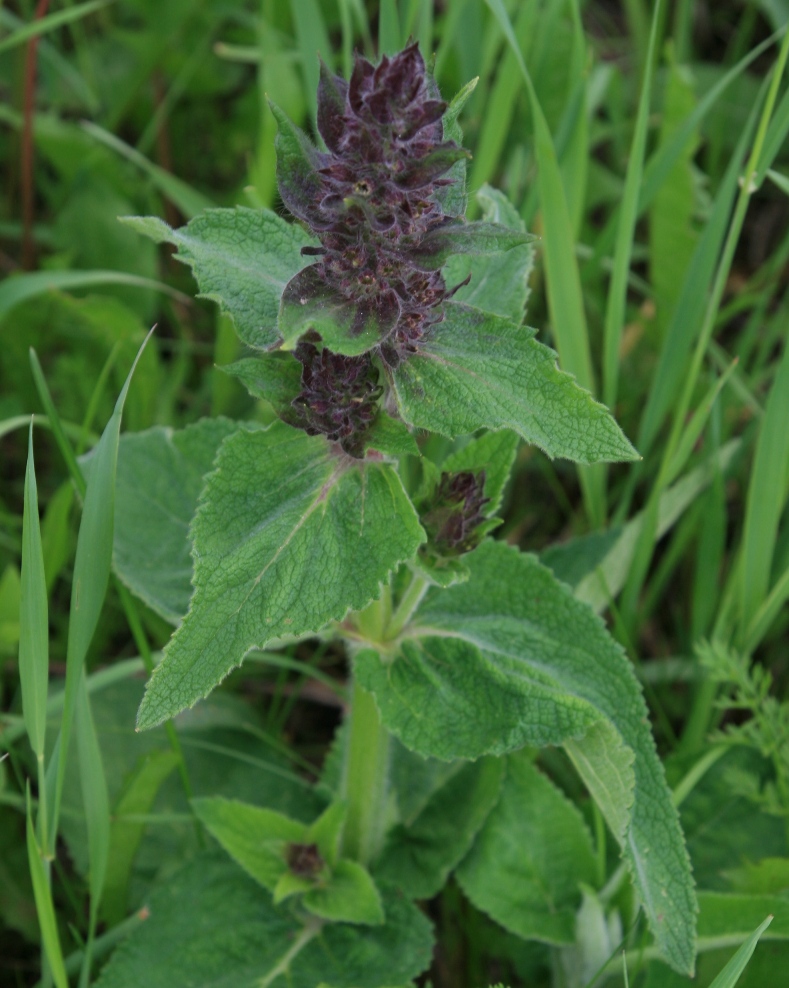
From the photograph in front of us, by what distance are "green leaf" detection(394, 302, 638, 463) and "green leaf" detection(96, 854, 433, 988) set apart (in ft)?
4.21

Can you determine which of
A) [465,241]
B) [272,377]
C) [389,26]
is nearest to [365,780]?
[272,377]

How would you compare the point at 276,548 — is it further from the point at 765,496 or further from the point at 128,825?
the point at 765,496

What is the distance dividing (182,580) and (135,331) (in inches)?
52.3

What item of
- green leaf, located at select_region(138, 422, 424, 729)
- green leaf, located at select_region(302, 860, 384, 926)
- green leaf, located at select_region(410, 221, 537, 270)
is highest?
green leaf, located at select_region(410, 221, 537, 270)

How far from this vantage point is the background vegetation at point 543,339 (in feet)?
8.86

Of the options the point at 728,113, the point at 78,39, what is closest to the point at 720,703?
the point at 728,113

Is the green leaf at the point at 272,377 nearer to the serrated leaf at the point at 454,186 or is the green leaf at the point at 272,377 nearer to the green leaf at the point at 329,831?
the serrated leaf at the point at 454,186

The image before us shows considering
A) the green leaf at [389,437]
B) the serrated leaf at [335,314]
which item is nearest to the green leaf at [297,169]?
the serrated leaf at [335,314]

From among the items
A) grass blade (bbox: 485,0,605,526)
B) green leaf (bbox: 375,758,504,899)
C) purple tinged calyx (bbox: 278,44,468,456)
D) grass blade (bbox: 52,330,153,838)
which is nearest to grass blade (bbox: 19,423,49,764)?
grass blade (bbox: 52,330,153,838)

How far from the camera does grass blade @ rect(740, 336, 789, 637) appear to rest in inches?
105

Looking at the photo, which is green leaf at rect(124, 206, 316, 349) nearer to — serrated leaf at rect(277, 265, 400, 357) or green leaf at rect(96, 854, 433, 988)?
serrated leaf at rect(277, 265, 400, 357)

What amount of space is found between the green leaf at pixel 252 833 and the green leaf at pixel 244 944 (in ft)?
0.35

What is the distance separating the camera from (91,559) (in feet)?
6.56

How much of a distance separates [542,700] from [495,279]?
879 millimetres
